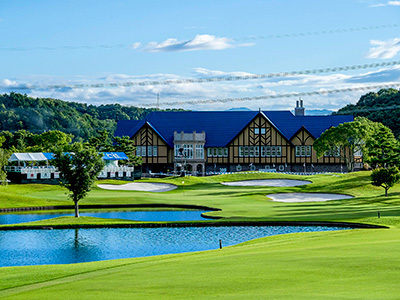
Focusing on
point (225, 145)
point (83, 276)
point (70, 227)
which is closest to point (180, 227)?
point (70, 227)

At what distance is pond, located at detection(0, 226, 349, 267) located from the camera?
26764mm

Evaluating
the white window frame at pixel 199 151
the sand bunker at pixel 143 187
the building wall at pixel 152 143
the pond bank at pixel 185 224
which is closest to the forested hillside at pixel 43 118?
the building wall at pixel 152 143

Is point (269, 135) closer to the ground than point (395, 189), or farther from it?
farther from it

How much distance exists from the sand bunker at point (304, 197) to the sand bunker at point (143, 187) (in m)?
13.5

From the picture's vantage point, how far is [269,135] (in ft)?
302

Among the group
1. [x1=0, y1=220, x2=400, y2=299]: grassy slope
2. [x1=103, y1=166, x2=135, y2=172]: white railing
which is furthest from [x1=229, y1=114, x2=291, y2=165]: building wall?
[x1=0, y1=220, x2=400, y2=299]: grassy slope

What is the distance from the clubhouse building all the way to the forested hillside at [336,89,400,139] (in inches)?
450

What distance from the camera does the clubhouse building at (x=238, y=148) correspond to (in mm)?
92375

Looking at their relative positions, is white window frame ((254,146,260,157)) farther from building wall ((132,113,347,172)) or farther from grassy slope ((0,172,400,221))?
grassy slope ((0,172,400,221))

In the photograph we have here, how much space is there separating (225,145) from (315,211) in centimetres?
5234

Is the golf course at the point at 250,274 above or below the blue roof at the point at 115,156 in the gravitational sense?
below

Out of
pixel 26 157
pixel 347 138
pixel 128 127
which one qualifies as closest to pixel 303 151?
pixel 347 138

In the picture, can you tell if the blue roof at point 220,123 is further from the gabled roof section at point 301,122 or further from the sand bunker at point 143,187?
the sand bunker at point 143,187

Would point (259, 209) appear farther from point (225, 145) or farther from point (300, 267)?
point (225, 145)
